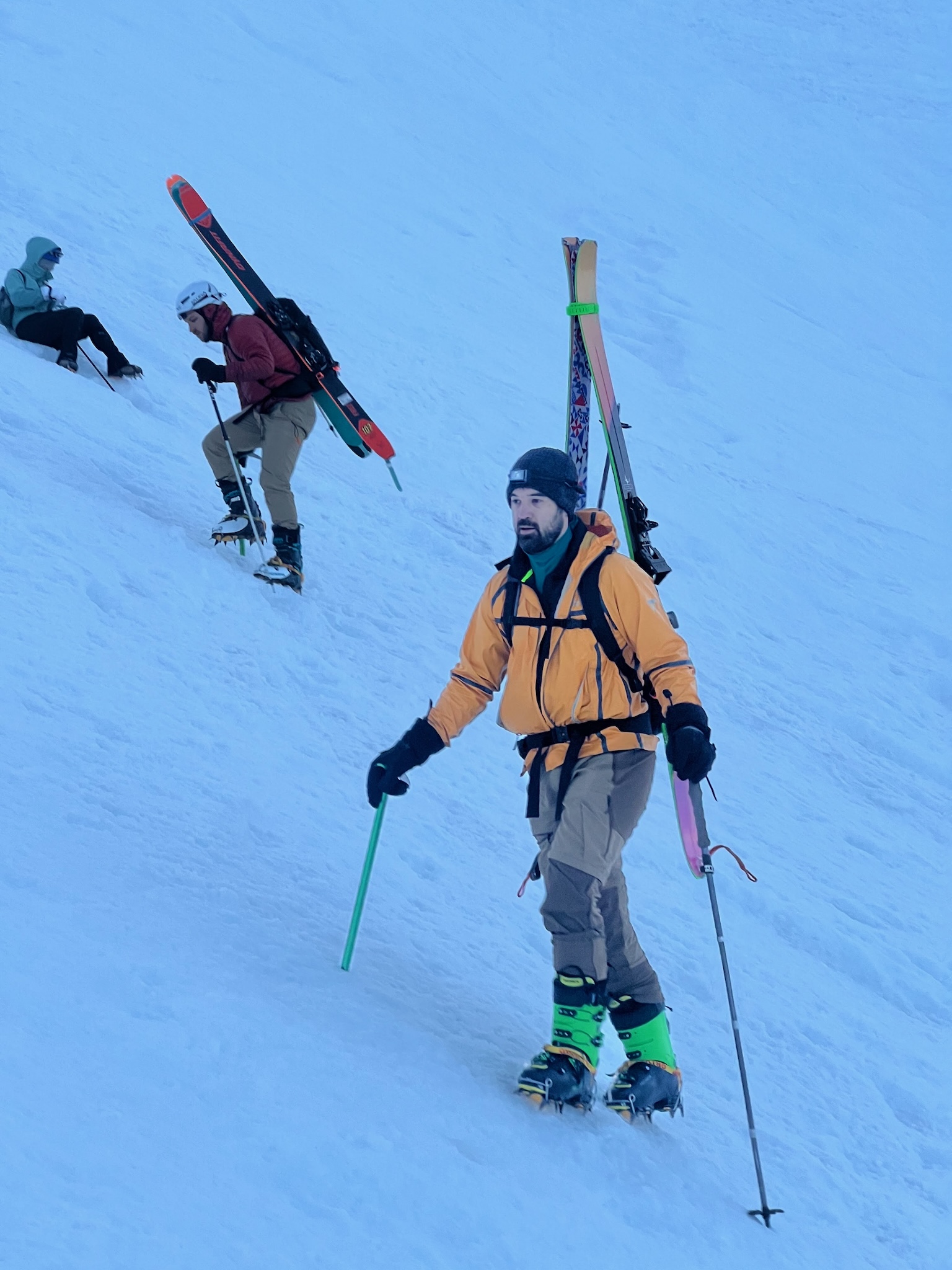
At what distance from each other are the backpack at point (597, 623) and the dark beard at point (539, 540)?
5.2 inches

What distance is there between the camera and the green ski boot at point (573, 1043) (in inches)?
143

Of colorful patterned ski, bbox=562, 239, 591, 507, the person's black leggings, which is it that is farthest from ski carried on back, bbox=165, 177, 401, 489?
the person's black leggings

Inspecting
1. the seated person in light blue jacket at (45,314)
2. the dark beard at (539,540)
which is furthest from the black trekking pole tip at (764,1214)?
the seated person in light blue jacket at (45,314)

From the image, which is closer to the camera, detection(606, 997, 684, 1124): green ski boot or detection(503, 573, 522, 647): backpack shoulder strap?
detection(503, 573, 522, 647): backpack shoulder strap

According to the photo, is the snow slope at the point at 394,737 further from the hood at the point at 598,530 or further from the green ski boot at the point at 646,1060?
the hood at the point at 598,530

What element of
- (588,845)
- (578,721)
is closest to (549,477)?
(578,721)

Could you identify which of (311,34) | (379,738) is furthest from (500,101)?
(379,738)

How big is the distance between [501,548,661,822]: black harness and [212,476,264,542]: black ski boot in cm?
410

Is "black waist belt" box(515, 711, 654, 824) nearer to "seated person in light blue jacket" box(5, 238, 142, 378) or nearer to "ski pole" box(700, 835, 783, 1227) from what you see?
"ski pole" box(700, 835, 783, 1227)

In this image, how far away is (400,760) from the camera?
12.6 ft

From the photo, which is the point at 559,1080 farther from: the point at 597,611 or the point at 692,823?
the point at 597,611

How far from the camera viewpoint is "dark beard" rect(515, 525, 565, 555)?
3691 millimetres

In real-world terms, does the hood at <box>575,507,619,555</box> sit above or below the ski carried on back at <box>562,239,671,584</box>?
below

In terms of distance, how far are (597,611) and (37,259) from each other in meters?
7.57
